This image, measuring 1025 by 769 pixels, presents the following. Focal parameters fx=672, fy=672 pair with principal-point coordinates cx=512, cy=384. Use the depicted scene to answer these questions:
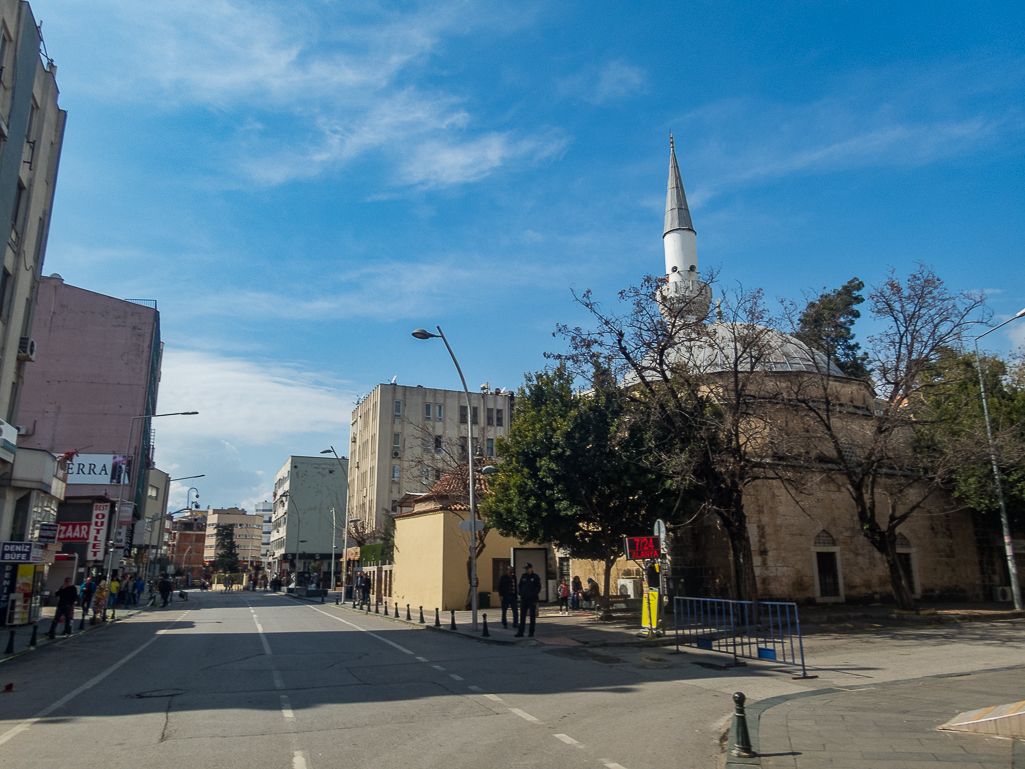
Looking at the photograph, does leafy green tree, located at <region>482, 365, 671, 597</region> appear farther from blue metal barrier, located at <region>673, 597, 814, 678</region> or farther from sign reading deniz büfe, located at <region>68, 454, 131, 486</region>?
sign reading deniz büfe, located at <region>68, 454, 131, 486</region>

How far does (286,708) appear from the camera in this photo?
887 cm

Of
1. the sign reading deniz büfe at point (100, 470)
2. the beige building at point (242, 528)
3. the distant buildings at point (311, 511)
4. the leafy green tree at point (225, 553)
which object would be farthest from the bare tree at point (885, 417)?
the beige building at point (242, 528)

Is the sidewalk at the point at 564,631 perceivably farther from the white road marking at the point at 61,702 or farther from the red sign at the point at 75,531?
the red sign at the point at 75,531

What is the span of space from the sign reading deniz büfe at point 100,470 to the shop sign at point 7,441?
2009 cm

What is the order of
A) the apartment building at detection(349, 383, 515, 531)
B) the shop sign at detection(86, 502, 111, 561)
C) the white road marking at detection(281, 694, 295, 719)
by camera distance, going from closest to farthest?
the white road marking at detection(281, 694, 295, 719)
the shop sign at detection(86, 502, 111, 561)
the apartment building at detection(349, 383, 515, 531)

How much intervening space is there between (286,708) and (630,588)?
20158mm

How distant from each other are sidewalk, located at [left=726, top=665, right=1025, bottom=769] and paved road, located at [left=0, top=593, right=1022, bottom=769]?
0.63 m

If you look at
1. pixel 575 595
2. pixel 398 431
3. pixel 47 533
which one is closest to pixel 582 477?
pixel 575 595

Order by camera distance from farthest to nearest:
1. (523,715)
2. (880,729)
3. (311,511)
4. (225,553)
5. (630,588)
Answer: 1. (225,553)
2. (311,511)
3. (630,588)
4. (523,715)
5. (880,729)

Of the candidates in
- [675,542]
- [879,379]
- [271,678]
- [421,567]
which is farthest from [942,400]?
[271,678]

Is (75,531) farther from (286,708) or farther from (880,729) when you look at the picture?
(880,729)

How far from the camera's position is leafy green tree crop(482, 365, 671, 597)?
69.6ft

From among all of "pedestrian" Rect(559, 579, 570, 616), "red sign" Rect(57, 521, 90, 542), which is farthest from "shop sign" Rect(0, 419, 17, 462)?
"pedestrian" Rect(559, 579, 570, 616)

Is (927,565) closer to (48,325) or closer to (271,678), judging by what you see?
(271,678)
